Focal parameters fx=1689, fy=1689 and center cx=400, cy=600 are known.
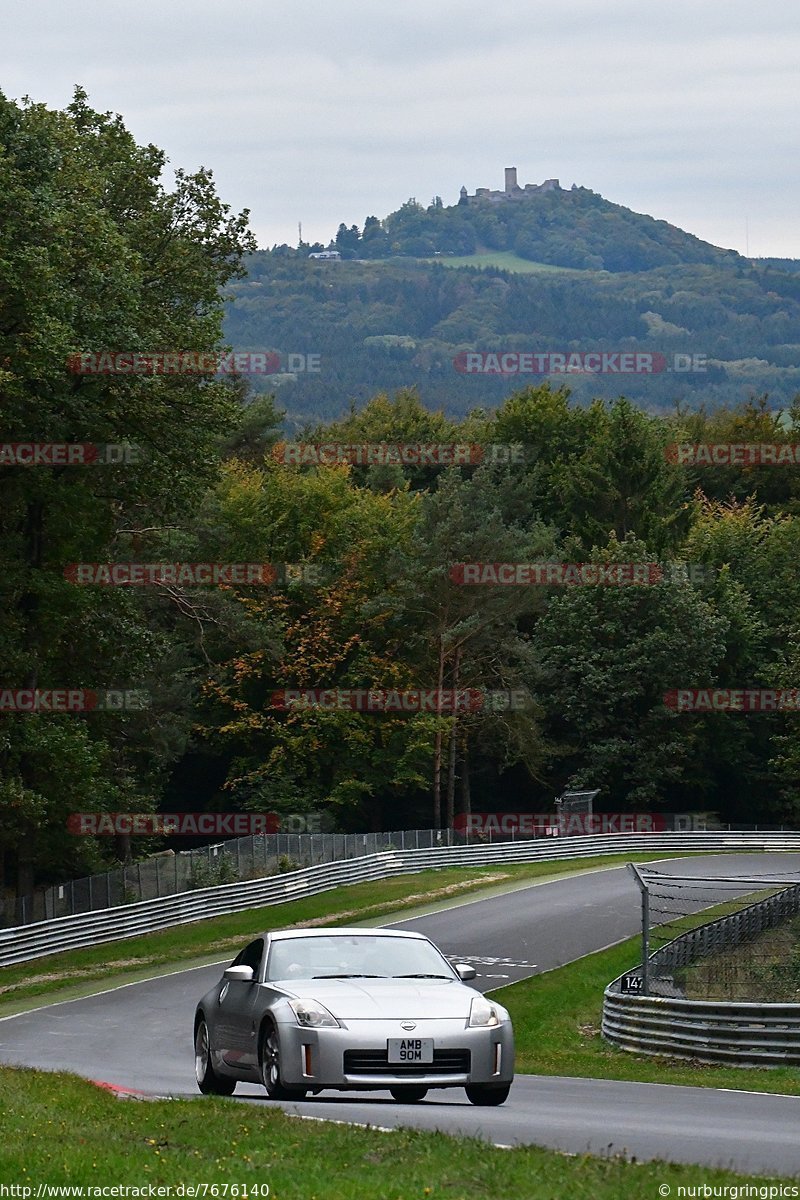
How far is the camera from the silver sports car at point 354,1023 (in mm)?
11945

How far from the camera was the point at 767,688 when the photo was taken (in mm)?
79062

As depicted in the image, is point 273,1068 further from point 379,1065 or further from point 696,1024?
point 696,1024

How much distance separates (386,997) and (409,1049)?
542mm

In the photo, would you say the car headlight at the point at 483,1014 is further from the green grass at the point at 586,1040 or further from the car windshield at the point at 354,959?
the green grass at the point at 586,1040

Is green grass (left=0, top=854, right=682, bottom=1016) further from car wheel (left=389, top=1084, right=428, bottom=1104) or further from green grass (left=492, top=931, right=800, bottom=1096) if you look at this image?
car wheel (left=389, top=1084, right=428, bottom=1104)

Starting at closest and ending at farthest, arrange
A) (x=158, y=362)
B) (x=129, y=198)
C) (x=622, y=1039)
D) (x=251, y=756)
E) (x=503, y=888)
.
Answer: (x=622, y=1039) → (x=158, y=362) → (x=129, y=198) → (x=503, y=888) → (x=251, y=756)

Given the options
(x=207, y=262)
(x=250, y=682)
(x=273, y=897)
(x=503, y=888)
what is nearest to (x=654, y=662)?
(x=250, y=682)

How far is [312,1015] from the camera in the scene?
12117 mm

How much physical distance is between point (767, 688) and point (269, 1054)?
69.0 metres

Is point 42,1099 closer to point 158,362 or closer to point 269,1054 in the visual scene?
point 269,1054

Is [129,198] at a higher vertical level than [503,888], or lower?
higher

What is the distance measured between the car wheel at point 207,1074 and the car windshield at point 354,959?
110 centimetres
